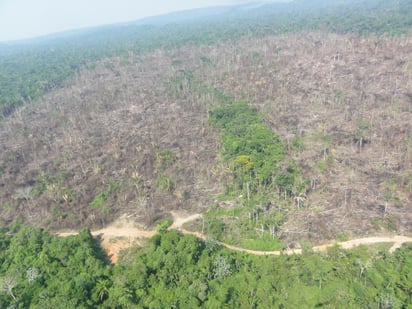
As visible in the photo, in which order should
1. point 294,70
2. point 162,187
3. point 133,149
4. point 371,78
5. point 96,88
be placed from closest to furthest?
point 162,187
point 133,149
point 371,78
point 294,70
point 96,88

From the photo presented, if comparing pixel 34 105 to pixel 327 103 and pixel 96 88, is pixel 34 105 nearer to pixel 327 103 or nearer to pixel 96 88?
pixel 96 88

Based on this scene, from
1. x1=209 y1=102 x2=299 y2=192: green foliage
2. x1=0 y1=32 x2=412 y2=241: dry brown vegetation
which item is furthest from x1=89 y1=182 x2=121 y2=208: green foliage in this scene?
x1=209 y1=102 x2=299 y2=192: green foliage

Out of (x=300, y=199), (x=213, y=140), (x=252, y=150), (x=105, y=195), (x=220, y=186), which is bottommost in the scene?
(x=220, y=186)

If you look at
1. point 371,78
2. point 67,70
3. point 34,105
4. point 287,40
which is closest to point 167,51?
point 67,70

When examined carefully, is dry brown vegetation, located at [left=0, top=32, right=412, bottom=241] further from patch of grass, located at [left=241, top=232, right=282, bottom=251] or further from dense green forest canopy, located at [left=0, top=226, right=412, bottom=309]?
dense green forest canopy, located at [left=0, top=226, right=412, bottom=309]

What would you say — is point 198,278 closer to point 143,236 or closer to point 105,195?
point 143,236

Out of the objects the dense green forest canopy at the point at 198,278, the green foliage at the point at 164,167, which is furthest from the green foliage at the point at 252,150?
the dense green forest canopy at the point at 198,278

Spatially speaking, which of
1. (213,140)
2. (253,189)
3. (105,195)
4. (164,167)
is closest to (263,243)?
(253,189)
